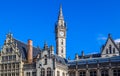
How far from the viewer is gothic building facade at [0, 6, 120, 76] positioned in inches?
2697

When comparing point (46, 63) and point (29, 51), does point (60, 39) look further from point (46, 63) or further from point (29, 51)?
point (46, 63)

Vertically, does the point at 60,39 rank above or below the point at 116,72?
above

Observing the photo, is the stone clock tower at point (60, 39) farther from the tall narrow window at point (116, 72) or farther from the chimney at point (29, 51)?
the tall narrow window at point (116, 72)

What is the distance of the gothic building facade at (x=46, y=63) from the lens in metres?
68.5

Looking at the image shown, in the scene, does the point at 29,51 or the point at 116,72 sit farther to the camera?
the point at 29,51

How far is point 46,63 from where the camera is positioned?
7012cm

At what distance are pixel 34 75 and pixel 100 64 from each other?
14497 millimetres

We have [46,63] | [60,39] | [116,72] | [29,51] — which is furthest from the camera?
[60,39]

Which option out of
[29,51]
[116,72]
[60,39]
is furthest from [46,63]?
[60,39]

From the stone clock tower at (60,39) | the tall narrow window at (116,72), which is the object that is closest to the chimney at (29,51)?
the tall narrow window at (116,72)

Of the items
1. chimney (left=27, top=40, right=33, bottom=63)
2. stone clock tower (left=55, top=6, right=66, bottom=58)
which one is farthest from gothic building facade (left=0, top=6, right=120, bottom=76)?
stone clock tower (left=55, top=6, right=66, bottom=58)

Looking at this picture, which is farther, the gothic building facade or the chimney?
the chimney

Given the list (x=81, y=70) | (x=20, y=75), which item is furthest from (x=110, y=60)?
(x=20, y=75)

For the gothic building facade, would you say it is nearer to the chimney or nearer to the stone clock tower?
the chimney
